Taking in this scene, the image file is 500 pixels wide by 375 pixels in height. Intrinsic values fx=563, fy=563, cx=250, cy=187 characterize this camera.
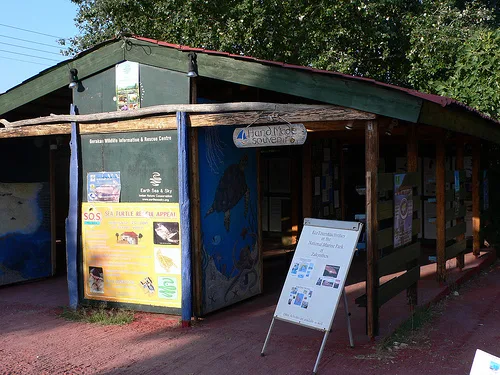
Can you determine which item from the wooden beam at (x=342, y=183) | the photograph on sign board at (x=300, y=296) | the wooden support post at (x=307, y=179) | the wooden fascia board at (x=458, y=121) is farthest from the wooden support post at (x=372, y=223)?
the wooden beam at (x=342, y=183)

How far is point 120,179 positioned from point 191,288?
1718 millimetres

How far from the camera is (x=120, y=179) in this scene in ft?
23.8

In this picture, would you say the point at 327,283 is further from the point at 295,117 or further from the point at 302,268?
the point at 295,117

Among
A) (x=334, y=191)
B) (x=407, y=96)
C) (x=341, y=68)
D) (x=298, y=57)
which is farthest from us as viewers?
(x=298, y=57)

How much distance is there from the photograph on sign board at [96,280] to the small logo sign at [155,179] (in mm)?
1444

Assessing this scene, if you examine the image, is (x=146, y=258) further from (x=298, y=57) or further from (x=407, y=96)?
(x=298, y=57)

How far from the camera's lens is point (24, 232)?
9461 millimetres

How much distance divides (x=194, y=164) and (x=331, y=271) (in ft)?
7.62

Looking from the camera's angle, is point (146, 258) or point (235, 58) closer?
point (235, 58)

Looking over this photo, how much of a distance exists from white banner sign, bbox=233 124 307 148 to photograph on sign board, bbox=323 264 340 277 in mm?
1388

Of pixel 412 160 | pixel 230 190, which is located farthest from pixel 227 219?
pixel 412 160

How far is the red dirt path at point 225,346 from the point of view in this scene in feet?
17.4

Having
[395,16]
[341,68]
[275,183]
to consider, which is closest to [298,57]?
[341,68]

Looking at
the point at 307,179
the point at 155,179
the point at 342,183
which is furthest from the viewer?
the point at 342,183
